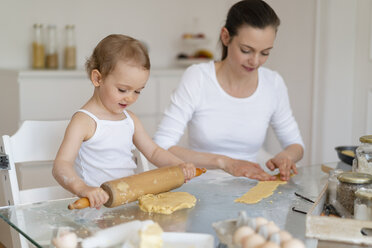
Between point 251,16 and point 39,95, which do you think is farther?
point 39,95

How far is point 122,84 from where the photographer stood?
1494 mm

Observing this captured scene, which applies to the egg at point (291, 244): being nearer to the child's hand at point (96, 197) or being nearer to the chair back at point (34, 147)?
the child's hand at point (96, 197)

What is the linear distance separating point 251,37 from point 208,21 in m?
2.25

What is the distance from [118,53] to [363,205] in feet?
2.62

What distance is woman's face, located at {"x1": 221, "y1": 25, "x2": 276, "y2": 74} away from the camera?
189cm

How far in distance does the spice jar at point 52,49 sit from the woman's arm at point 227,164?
169cm

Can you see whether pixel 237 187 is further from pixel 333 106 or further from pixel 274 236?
pixel 333 106

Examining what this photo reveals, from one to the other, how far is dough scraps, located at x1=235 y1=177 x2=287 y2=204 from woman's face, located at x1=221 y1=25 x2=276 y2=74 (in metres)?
0.53

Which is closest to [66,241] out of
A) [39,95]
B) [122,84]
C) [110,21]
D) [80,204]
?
[80,204]

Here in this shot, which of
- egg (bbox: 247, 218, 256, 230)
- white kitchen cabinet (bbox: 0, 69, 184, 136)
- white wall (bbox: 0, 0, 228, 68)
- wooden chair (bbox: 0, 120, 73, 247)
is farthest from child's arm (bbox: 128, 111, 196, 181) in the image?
white wall (bbox: 0, 0, 228, 68)

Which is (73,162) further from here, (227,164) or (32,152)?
(227,164)

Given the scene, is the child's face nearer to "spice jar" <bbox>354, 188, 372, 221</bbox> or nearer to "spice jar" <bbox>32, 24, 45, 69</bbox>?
"spice jar" <bbox>354, 188, 372, 221</bbox>

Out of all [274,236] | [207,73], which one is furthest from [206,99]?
[274,236]

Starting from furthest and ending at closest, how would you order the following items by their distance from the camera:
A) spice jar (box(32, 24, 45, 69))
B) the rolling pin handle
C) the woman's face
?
spice jar (box(32, 24, 45, 69)) → the woman's face → the rolling pin handle
